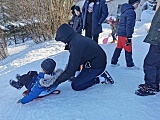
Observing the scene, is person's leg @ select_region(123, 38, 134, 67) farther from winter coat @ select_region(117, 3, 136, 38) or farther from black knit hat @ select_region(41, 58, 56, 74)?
black knit hat @ select_region(41, 58, 56, 74)

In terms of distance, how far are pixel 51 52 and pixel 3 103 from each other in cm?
389

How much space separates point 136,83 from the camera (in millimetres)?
4934

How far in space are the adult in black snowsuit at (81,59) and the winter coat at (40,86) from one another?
0.38ft

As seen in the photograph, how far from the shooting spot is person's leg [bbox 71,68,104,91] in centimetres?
456

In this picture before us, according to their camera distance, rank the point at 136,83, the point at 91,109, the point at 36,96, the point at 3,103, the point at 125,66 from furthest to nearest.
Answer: the point at 125,66 < the point at 136,83 < the point at 3,103 < the point at 36,96 < the point at 91,109

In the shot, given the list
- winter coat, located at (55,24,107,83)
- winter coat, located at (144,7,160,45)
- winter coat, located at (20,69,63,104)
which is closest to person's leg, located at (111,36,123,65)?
winter coat, located at (55,24,107,83)

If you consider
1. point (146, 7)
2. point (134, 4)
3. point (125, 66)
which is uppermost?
point (134, 4)

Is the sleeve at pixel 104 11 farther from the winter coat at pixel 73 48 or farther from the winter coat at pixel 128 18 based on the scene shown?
the winter coat at pixel 73 48

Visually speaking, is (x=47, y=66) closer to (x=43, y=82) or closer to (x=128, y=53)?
(x=43, y=82)

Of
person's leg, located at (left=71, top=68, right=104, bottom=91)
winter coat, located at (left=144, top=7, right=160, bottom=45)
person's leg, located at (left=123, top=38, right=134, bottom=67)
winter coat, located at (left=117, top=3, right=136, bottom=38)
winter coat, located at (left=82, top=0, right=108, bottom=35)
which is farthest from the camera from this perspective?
winter coat, located at (left=82, top=0, right=108, bottom=35)

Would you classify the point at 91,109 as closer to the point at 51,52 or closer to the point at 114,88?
the point at 114,88

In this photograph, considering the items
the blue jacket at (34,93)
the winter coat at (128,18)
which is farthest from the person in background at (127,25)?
the blue jacket at (34,93)

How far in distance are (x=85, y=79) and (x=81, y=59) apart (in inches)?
17.1

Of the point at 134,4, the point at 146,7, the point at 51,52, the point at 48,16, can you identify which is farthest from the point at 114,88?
the point at 146,7
